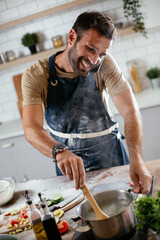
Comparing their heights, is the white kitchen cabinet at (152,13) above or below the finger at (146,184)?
above

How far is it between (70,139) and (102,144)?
25 cm

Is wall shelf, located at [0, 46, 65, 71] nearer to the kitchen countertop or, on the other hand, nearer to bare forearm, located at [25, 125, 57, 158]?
bare forearm, located at [25, 125, 57, 158]

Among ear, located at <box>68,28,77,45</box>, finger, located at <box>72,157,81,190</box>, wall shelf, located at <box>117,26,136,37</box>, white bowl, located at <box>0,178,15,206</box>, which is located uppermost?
ear, located at <box>68,28,77,45</box>

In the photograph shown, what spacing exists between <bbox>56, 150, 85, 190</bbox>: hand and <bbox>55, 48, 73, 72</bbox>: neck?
2.81 feet

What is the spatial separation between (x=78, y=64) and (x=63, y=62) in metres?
0.24

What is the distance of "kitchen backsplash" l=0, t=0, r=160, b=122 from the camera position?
3.67 m

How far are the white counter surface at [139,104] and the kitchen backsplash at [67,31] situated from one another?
34 cm

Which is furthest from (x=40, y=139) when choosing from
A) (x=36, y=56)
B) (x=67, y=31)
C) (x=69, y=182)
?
(x=67, y=31)

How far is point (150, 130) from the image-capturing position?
3.21m

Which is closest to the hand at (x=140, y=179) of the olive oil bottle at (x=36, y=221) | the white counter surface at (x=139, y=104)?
the olive oil bottle at (x=36, y=221)

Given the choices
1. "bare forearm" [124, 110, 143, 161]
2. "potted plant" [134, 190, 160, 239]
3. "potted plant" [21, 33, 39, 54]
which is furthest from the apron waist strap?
"potted plant" [21, 33, 39, 54]

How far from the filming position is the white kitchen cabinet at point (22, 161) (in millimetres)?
3535

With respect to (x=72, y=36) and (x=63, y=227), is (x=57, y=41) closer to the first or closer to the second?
(x=72, y=36)

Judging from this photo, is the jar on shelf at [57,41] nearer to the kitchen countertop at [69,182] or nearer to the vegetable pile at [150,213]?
the kitchen countertop at [69,182]
